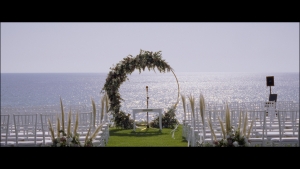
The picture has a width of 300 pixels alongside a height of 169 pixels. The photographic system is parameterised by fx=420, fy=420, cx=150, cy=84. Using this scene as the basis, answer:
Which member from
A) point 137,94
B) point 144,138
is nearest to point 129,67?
point 144,138

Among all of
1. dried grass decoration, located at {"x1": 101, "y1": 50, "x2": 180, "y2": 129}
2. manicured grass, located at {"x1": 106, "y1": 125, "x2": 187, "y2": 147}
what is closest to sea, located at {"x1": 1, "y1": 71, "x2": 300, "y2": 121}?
dried grass decoration, located at {"x1": 101, "y1": 50, "x2": 180, "y2": 129}

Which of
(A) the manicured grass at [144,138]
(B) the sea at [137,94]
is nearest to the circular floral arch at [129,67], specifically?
(B) the sea at [137,94]

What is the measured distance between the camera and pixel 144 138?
10188mm

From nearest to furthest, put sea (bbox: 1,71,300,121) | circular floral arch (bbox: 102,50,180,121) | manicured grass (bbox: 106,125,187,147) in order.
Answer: manicured grass (bbox: 106,125,187,147) < circular floral arch (bbox: 102,50,180,121) < sea (bbox: 1,71,300,121)

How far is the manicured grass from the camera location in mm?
9289

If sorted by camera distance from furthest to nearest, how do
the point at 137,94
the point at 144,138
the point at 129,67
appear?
the point at 137,94 < the point at 129,67 < the point at 144,138

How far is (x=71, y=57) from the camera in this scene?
72938mm

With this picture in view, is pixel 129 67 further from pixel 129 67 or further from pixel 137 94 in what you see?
pixel 137 94

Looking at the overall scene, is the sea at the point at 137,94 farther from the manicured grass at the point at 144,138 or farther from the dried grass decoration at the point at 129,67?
the manicured grass at the point at 144,138

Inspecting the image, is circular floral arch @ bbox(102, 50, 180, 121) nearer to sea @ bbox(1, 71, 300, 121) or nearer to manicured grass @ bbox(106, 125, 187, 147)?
sea @ bbox(1, 71, 300, 121)
